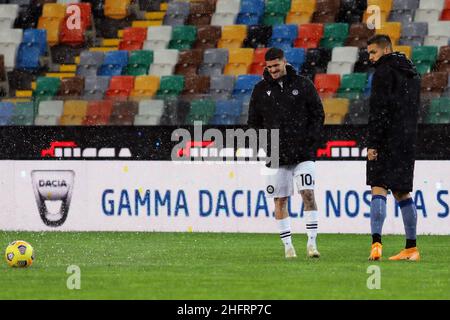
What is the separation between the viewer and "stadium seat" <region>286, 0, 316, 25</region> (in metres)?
23.5

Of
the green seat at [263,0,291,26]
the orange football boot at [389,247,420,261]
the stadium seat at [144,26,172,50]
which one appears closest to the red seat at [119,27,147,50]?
the stadium seat at [144,26,172,50]

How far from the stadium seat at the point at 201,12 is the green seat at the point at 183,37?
0.63 metres

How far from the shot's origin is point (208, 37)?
2361 centimetres

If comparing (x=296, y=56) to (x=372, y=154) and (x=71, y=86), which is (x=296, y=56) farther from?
(x=372, y=154)

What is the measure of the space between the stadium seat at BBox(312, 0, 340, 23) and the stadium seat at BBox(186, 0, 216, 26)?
2194mm

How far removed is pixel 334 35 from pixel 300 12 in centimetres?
130

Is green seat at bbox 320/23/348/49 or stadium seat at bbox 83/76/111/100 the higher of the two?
green seat at bbox 320/23/348/49

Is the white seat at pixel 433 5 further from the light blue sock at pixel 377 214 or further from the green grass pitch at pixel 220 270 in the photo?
the light blue sock at pixel 377 214

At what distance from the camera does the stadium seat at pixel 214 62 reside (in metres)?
22.5

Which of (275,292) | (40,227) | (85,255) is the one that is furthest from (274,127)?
(40,227)

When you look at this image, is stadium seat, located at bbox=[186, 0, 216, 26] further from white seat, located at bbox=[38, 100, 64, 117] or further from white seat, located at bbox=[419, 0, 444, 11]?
white seat, located at bbox=[38, 100, 64, 117]

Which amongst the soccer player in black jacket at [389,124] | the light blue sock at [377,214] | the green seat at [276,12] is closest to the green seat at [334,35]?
the green seat at [276,12]

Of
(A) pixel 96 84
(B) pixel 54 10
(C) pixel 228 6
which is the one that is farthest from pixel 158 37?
(B) pixel 54 10
